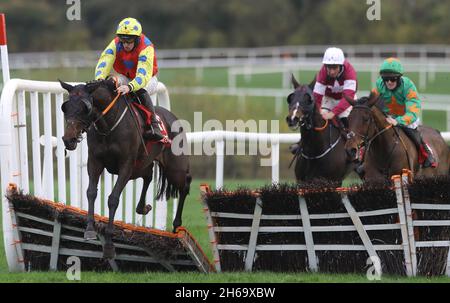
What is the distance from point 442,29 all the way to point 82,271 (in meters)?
28.6

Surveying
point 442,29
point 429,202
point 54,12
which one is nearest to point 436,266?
point 429,202

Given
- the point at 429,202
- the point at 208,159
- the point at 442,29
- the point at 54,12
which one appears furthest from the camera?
the point at 54,12

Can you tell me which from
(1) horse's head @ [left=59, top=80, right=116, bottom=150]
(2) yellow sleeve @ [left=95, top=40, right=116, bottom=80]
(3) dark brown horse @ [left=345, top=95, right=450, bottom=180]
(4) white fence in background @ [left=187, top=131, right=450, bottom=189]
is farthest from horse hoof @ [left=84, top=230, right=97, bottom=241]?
(4) white fence in background @ [left=187, top=131, right=450, bottom=189]

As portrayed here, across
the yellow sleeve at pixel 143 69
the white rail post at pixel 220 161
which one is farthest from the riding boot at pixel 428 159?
the yellow sleeve at pixel 143 69

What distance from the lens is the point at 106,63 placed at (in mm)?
8336

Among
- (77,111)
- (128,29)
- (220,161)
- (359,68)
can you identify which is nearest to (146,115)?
(128,29)

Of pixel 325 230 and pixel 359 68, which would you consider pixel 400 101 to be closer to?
pixel 325 230

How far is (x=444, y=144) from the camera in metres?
10.3

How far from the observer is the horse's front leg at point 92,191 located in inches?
287

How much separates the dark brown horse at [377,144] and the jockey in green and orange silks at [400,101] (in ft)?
0.30

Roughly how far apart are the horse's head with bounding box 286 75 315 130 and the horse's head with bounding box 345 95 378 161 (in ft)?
2.34

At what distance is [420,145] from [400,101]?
0.51 metres
